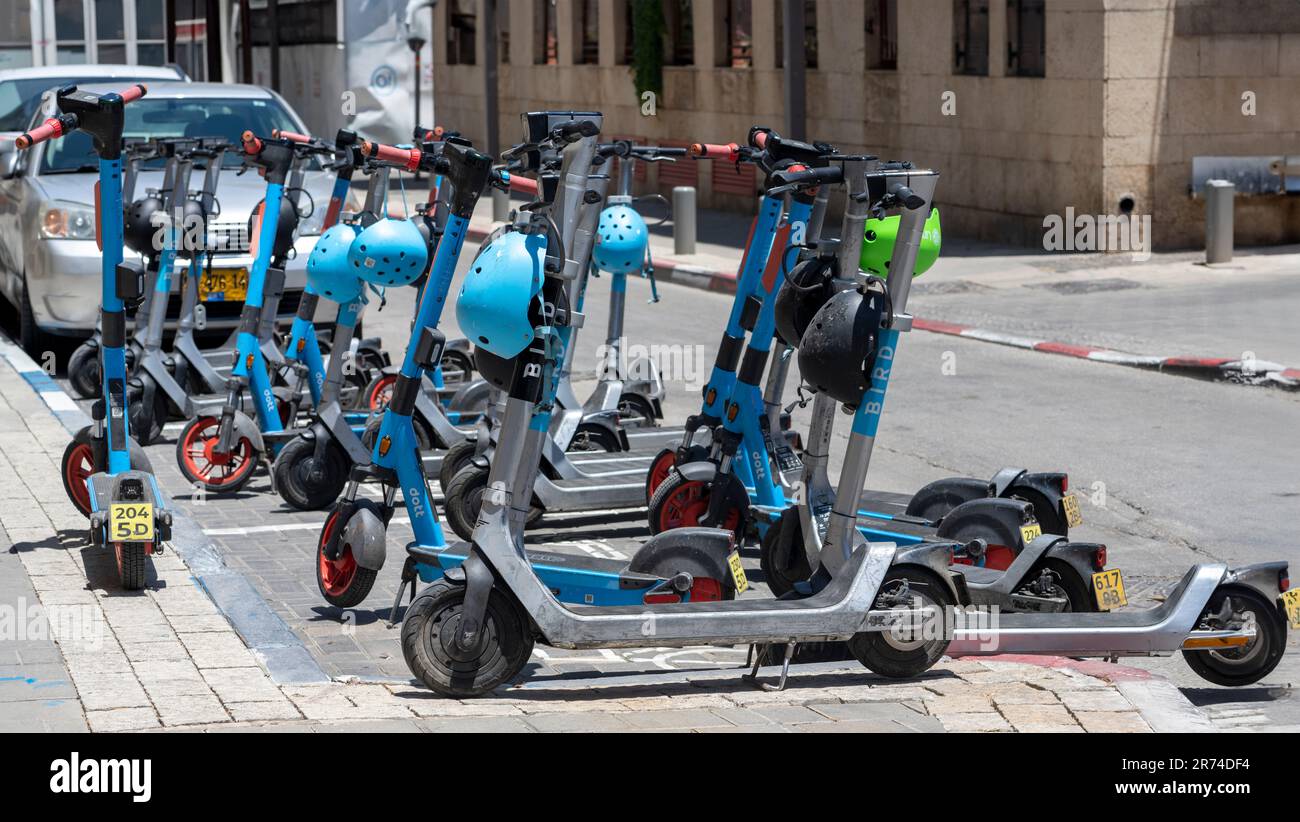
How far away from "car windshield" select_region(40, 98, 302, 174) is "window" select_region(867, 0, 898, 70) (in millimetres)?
10999

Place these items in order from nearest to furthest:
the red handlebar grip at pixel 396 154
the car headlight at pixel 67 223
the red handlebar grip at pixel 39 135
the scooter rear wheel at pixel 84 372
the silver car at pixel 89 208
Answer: the red handlebar grip at pixel 39 135 → the red handlebar grip at pixel 396 154 → the scooter rear wheel at pixel 84 372 → the silver car at pixel 89 208 → the car headlight at pixel 67 223

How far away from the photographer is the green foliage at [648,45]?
28062 mm

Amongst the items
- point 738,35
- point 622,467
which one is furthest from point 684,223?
point 622,467

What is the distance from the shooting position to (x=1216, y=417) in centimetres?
1125

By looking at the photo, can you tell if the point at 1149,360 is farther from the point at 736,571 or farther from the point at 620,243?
the point at 736,571

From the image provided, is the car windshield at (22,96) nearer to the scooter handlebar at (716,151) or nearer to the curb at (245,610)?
the curb at (245,610)

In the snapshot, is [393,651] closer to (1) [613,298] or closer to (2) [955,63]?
(1) [613,298]

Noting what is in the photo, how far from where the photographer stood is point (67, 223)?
12.5m

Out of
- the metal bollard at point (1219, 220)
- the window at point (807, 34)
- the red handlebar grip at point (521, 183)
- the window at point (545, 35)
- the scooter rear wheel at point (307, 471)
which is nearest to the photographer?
the red handlebar grip at point (521, 183)

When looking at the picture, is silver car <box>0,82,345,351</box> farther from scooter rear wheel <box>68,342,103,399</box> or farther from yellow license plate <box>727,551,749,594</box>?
yellow license plate <box>727,551,749,594</box>

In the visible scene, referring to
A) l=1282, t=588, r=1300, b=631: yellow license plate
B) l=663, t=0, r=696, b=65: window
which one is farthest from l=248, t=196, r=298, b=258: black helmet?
l=663, t=0, r=696, b=65: window

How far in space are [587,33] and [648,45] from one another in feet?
11.3

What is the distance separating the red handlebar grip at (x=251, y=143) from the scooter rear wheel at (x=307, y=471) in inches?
63.1

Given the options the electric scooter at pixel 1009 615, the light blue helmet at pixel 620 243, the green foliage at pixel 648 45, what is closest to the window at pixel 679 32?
the green foliage at pixel 648 45
